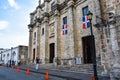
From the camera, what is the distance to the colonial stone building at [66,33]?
56.3 ft

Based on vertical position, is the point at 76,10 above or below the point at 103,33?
above

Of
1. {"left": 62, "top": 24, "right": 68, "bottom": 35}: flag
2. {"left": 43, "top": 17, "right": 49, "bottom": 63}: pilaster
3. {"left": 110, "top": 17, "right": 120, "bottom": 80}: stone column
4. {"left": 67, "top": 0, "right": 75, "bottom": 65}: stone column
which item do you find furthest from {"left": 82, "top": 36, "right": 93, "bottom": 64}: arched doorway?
{"left": 43, "top": 17, "right": 49, "bottom": 63}: pilaster

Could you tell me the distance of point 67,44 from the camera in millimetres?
19766

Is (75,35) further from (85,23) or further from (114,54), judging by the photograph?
(114,54)

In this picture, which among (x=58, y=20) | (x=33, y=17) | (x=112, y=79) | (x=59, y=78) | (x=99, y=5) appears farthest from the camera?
(x=33, y=17)

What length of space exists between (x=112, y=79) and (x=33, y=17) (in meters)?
25.5

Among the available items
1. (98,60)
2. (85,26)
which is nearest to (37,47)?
(85,26)

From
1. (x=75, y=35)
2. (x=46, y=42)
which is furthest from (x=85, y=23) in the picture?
(x=46, y=42)

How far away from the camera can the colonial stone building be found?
17.2 metres

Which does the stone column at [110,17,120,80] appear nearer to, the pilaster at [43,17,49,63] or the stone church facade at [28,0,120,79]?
the stone church facade at [28,0,120,79]

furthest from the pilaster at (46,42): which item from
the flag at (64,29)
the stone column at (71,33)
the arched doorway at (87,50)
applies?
the arched doorway at (87,50)

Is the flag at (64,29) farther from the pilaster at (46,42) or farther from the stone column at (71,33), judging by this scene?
the pilaster at (46,42)

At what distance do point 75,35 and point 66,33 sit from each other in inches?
73.1

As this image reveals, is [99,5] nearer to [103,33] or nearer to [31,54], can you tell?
[103,33]
